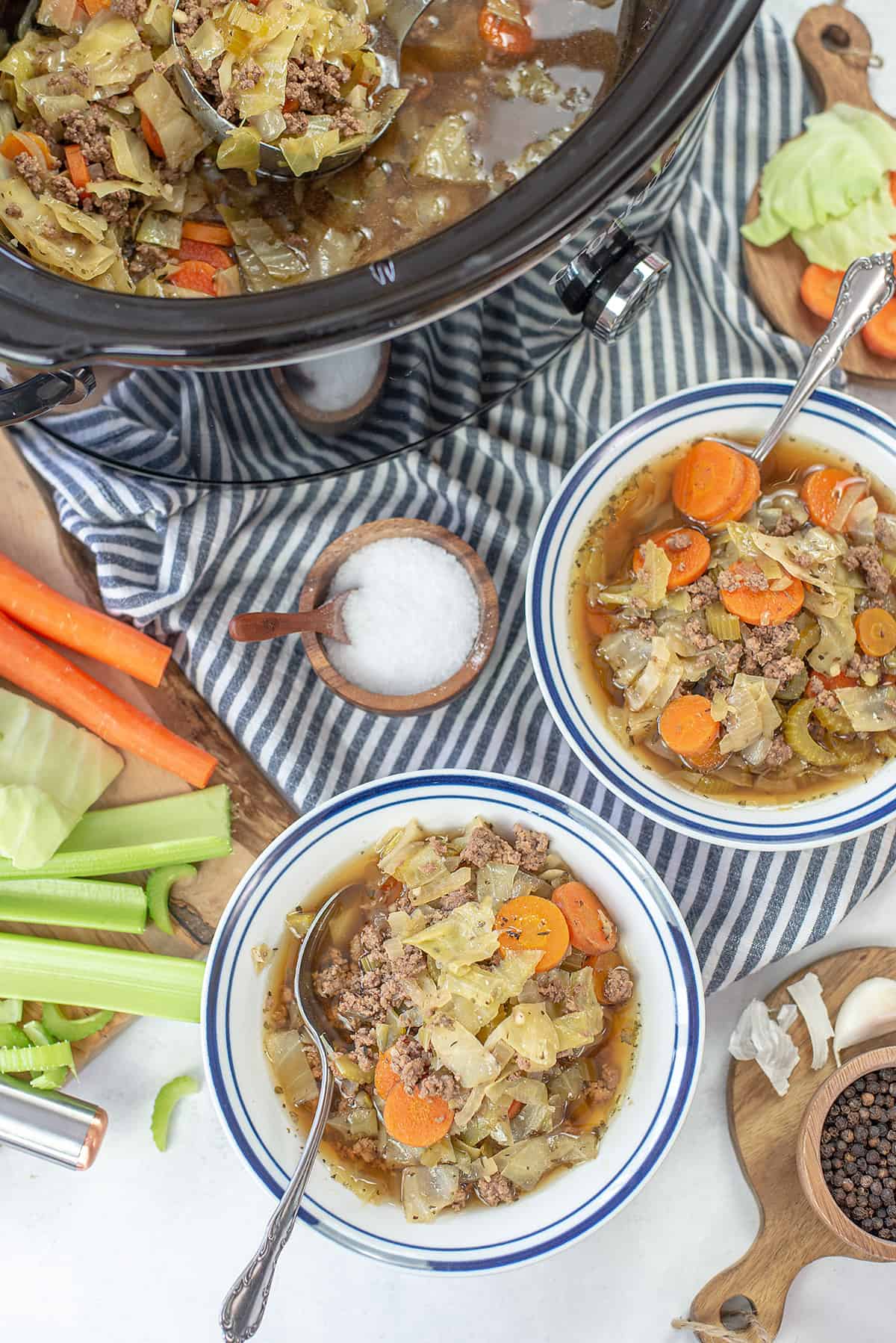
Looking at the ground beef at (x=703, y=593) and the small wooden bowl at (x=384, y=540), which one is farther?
the small wooden bowl at (x=384, y=540)

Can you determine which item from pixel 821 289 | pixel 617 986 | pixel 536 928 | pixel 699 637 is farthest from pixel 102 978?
pixel 821 289

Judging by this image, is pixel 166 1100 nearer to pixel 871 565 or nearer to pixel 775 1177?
pixel 775 1177

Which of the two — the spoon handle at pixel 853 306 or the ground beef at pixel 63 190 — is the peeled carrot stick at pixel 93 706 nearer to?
the ground beef at pixel 63 190

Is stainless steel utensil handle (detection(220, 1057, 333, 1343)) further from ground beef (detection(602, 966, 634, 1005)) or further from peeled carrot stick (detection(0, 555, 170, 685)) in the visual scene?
peeled carrot stick (detection(0, 555, 170, 685))

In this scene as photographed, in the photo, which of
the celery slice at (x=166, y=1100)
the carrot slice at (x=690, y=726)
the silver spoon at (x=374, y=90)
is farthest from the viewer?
the celery slice at (x=166, y=1100)

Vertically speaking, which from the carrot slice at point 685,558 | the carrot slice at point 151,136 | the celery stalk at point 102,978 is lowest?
the celery stalk at point 102,978

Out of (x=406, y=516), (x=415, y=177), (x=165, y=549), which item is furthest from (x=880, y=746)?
(x=165, y=549)

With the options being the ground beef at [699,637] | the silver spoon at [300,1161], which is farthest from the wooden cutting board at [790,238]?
the silver spoon at [300,1161]
